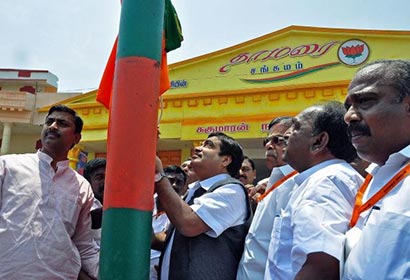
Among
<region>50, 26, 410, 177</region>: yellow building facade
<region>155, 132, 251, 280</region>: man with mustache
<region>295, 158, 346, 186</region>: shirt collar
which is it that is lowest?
<region>155, 132, 251, 280</region>: man with mustache

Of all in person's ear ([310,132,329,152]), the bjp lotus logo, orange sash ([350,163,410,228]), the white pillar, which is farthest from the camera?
the white pillar

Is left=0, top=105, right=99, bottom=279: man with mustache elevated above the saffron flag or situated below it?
below

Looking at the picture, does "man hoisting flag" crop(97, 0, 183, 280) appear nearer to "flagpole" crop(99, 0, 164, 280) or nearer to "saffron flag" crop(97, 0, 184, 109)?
"flagpole" crop(99, 0, 164, 280)

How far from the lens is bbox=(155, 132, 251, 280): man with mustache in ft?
6.32

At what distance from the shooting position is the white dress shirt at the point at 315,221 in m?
1.39

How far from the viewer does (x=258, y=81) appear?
31.7ft

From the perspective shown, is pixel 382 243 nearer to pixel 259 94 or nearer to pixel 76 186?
pixel 76 186

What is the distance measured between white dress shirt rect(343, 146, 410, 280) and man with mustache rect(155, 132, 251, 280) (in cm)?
79

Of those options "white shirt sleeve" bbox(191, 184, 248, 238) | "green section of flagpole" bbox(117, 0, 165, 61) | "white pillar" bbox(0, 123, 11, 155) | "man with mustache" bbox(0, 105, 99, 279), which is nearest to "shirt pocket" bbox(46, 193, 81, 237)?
"man with mustache" bbox(0, 105, 99, 279)

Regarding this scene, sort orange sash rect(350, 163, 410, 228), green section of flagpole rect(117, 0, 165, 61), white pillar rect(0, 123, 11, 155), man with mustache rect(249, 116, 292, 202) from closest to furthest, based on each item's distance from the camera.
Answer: orange sash rect(350, 163, 410, 228) < green section of flagpole rect(117, 0, 165, 61) < man with mustache rect(249, 116, 292, 202) < white pillar rect(0, 123, 11, 155)

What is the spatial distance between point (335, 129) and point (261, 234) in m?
0.54

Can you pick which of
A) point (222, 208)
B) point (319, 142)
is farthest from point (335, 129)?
point (222, 208)

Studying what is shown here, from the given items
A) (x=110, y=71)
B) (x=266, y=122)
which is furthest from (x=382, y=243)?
(x=266, y=122)

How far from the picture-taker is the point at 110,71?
2.01 metres
